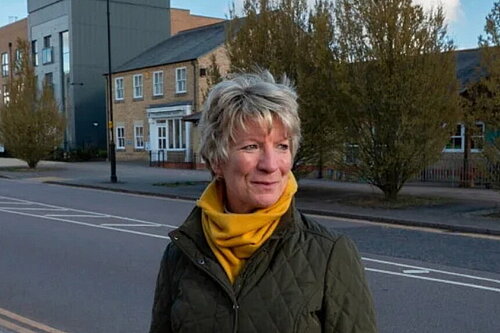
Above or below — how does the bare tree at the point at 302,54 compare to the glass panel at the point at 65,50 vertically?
below

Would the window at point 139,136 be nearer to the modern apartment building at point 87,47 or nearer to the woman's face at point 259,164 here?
A: the modern apartment building at point 87,47

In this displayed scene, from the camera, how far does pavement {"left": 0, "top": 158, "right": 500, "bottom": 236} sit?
12938mm

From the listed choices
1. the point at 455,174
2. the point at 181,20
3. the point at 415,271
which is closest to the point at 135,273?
the point at 415,271

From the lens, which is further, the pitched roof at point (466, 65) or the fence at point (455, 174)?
the pitched roof at point (466, 65)

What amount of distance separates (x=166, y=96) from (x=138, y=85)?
11.6ft

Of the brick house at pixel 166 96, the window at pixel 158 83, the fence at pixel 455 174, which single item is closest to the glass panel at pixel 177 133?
the brick house at pixel 166 96

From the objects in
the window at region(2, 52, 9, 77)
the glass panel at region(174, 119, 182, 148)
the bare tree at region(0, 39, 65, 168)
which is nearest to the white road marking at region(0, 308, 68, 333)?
the bare tree at region(0, 39, 65, 168)

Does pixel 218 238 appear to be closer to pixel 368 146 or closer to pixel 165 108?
pixel 368 146

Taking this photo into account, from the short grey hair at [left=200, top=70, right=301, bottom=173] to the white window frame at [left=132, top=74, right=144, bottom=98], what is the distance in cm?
3761

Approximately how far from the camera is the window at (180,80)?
35.2m

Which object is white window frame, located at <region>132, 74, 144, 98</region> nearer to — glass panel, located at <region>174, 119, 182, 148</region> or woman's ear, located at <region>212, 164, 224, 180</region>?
glass panel, located at <region>174, 119, 182, 148</region>

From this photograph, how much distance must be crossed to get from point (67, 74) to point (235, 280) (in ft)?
155

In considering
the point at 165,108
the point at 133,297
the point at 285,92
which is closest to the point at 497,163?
the point at 133,297

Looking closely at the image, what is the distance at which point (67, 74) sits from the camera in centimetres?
4666
